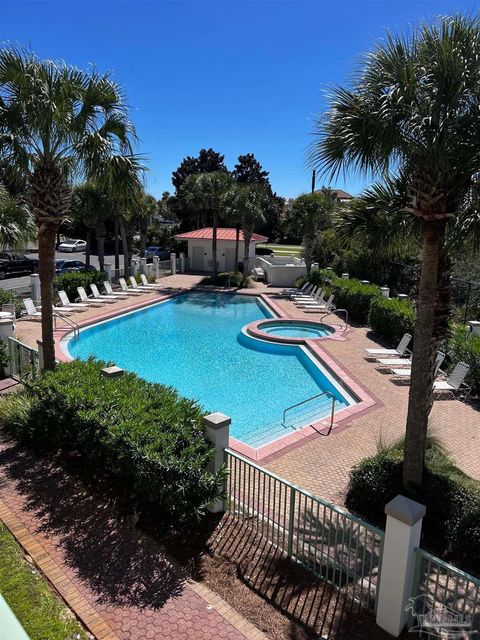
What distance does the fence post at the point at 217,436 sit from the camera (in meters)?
6.46

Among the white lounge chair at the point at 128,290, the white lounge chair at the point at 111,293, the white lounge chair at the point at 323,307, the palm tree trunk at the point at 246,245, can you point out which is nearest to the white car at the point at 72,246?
the palm tree trunk at the point at 246,245

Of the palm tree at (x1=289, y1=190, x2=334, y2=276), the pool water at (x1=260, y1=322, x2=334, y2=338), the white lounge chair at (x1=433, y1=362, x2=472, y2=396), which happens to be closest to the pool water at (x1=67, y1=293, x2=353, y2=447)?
the pool water at (x1=260, y1=322, x2=334, y2=338)

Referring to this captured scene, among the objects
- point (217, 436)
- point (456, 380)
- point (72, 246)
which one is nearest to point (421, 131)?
point (217, 436)

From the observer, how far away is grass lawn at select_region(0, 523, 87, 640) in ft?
14.5

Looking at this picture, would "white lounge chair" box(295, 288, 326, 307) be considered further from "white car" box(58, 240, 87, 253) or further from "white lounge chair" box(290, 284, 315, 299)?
"white car" box(58, 240, 87, 253)

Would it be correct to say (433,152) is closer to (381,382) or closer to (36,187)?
(36,187)

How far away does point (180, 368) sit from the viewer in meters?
15.2

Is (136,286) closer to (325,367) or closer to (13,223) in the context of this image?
(13,223)

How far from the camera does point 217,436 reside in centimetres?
648

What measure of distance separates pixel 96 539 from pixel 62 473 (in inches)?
75.3

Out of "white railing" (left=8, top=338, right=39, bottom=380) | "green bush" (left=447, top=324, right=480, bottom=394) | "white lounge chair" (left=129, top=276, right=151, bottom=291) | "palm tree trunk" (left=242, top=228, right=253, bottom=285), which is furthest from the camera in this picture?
"palm tree trunk" (left=242, top=228, right=253, bottom=285)

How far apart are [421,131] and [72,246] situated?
4805 cm

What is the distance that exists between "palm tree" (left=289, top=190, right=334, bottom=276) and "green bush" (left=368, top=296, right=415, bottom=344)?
32.8ft

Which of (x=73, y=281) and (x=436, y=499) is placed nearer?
(x=436, y=499)
